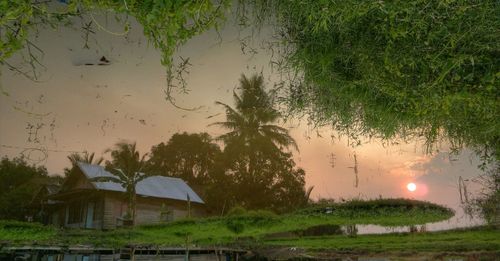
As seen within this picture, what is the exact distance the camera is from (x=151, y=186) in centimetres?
2861

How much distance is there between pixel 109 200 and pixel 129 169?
2.29 meters

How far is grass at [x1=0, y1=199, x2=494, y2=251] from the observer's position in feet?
42.9

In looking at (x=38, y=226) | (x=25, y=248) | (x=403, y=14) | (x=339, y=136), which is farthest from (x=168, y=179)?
(x=403, y=14)

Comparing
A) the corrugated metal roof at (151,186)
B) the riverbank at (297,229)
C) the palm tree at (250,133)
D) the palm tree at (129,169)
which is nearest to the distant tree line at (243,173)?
the palm tree at (250,133)

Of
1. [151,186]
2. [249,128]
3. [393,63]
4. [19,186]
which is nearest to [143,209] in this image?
[151,186]

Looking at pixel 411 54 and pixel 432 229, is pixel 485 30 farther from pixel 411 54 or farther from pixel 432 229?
pixel 432 229

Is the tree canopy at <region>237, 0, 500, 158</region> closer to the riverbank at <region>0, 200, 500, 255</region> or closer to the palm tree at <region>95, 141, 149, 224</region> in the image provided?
the riverbank at <region>0, 200, 500, 255</region>

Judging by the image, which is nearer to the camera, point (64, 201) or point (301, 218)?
point (301, 218)

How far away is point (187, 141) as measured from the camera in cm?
4288

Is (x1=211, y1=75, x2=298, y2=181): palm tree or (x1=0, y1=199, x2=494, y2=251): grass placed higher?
(x1=211, y1=75, x2=298, y2=181): palm tree

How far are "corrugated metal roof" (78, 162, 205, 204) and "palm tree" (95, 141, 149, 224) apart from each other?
0.64 meters

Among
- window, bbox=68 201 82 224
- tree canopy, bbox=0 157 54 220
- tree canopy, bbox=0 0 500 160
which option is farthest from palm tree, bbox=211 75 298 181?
tree canopy, bbox=0 0 500 160

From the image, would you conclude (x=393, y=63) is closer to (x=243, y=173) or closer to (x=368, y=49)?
(x=368, y=49)

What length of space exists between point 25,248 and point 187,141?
25809mm
